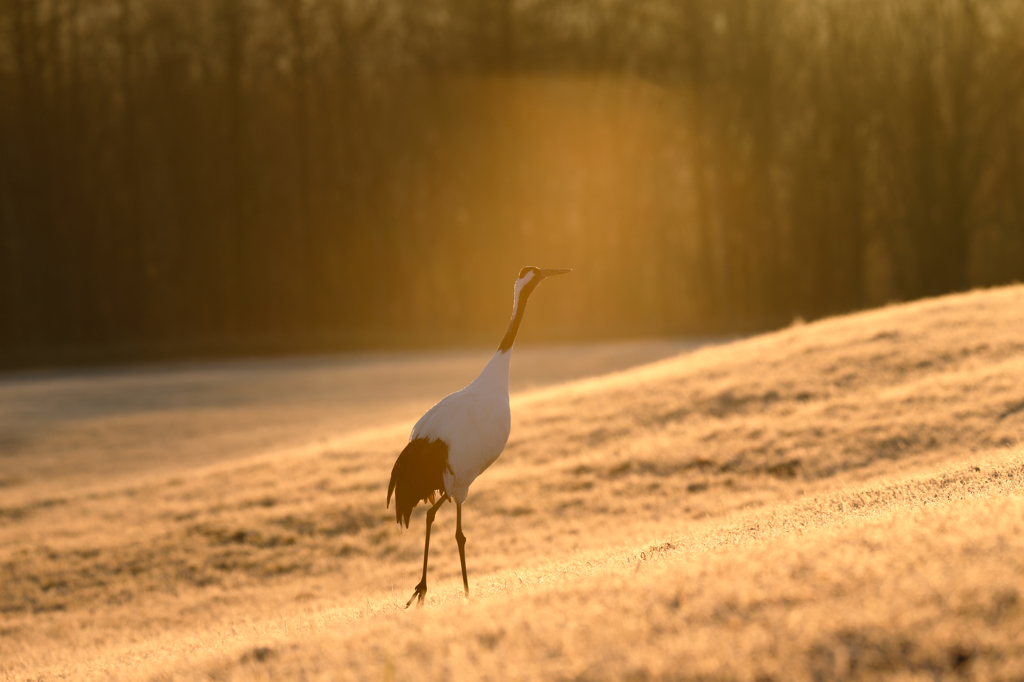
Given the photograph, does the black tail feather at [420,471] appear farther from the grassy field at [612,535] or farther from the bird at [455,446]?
the grassy field at [612,535]

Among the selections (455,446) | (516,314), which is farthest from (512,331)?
(455,446)

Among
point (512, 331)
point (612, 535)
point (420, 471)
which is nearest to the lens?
point (420, 471)

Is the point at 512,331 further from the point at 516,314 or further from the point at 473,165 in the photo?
the point at 473,165

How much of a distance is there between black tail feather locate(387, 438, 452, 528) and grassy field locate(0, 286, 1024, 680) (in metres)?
0.66

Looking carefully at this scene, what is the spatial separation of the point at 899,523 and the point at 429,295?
3226 centimetres

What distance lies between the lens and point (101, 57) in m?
34.2

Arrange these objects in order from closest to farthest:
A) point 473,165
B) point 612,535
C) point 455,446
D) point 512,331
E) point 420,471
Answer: point 455,446
point 420,471
point 512,331
point 612,535
point 473,165

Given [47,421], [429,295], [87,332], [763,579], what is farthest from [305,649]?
[87,332]

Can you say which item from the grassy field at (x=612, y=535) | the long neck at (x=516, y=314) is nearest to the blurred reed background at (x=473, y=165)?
the grassy field at (x=612, y=535)

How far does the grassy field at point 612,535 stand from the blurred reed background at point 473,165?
20313mm

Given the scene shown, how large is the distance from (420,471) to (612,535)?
296cm

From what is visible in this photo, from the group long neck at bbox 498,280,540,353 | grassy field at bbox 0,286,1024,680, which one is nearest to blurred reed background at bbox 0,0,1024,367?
grassy field at bbox 0,286,1024,680

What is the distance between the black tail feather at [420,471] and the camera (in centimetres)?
454

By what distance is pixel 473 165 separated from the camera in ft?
117
